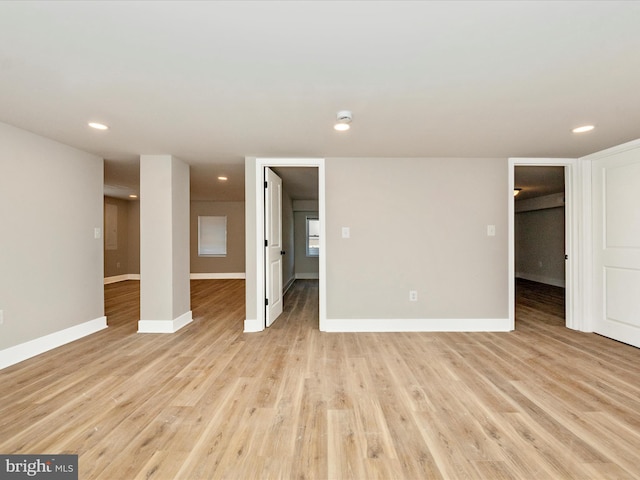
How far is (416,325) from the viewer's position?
3613mm

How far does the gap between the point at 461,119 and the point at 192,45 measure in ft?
6.69

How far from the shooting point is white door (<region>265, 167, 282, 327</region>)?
3734 mm

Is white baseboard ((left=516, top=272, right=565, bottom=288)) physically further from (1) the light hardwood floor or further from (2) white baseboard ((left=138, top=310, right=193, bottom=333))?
(2) white baseboard ((left=138, top=310, right=193, bottom=333))

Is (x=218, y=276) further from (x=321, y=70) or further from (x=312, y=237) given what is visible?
(x=321, y=70)

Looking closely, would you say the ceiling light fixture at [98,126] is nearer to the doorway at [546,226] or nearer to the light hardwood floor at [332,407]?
the light hardwood floor at [332,407]

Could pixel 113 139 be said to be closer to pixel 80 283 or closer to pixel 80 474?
pixel 80 283

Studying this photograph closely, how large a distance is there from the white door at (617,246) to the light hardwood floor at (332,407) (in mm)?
330

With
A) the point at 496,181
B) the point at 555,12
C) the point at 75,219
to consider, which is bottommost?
the point at 75,219

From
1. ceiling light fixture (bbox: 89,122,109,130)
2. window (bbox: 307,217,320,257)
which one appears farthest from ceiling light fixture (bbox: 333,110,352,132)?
window (bbox: 307,217,320,257)

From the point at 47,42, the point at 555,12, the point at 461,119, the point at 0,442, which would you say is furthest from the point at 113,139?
the point at 555,12

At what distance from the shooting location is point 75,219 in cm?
332

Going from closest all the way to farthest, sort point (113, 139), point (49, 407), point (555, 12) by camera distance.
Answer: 1. point (555, 12)
2. point (49, 407)
3. point (113, 139)

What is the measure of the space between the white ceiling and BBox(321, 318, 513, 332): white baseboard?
2.16m

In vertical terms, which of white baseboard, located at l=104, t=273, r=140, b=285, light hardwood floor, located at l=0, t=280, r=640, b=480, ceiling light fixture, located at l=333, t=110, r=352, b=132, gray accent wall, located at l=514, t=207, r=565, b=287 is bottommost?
light hardwood floor, located at l=0, t=280, r=640, b=480
